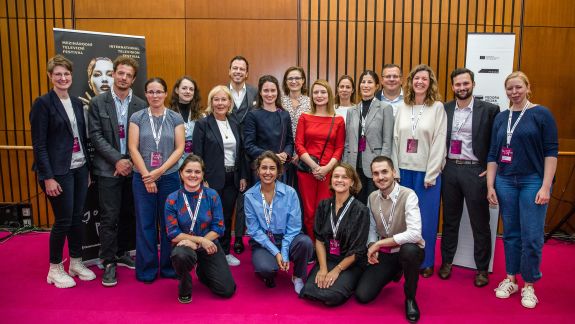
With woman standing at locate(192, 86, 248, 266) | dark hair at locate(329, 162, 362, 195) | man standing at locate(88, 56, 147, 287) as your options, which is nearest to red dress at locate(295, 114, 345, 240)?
dark hair at locate(329, 162, 362, 195)

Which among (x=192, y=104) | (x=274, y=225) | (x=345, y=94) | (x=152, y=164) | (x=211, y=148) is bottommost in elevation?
(x=274, y=225)

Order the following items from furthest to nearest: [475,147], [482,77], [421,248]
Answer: [482,77] → [475,147] → [421,248]

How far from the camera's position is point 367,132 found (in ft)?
10.5

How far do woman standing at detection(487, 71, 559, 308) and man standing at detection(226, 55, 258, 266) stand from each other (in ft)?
6.70

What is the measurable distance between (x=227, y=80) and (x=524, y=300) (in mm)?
3569

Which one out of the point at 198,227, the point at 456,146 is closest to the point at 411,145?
the point at 456,146

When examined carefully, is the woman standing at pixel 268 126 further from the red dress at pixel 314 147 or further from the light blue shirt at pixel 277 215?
the light blue shirt at pixel 277 215

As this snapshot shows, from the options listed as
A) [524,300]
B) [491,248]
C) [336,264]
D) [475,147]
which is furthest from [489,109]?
[336,264]

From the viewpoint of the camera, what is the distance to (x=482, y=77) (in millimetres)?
4289

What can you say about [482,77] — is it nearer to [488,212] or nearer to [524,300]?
[488,212]

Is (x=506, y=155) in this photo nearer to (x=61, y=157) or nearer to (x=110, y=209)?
(x=110, y=209)

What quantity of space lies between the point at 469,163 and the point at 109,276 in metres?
2.90

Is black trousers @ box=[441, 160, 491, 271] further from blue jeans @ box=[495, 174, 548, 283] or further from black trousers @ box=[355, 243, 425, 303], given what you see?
black trousers @ box=[355, 243, 425, 303]

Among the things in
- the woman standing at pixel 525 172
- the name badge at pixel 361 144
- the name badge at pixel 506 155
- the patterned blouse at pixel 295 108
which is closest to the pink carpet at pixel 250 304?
the woman standing at pixel 525 172
